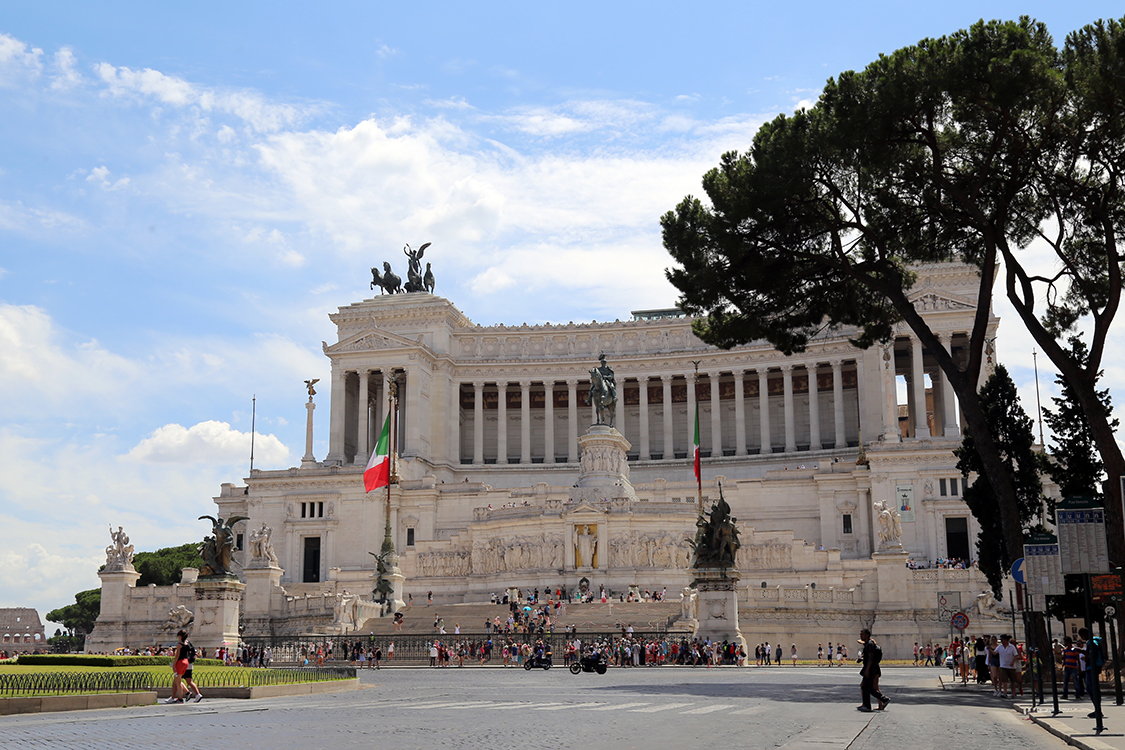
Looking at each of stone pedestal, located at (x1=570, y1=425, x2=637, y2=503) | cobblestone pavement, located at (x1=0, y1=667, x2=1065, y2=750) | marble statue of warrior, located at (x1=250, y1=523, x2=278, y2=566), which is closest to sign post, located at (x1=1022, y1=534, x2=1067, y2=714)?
cobblestone pavement, located at (x1=0, y1=667, x2=1065, y2=750)

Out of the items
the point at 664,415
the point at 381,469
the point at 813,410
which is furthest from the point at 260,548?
the point at 813,410

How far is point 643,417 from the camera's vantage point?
99.4 metres

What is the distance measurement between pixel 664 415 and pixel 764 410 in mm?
8674

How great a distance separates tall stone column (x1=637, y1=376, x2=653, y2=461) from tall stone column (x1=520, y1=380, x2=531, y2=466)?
9553 millimetres

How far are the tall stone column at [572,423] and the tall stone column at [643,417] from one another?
561 cm

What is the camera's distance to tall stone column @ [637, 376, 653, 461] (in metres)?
98.6

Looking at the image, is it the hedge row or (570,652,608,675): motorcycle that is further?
(570,652,608,675): motorcycle

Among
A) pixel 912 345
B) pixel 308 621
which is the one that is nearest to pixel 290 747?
pixel 308 621

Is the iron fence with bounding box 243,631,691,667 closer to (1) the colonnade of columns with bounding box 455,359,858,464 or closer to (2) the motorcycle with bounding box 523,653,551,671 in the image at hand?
(2) the motorcycle with bounding box 523,653,551,671

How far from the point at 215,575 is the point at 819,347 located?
60903mm

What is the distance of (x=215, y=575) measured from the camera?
144 ft

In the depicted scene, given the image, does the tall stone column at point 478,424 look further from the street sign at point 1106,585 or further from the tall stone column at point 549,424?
the street sign at point 1106,585

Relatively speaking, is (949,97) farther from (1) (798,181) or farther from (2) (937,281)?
(2) (937,281)

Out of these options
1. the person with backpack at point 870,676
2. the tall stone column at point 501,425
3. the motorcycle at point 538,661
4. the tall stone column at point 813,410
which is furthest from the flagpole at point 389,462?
the person with backpack at point 870,676
